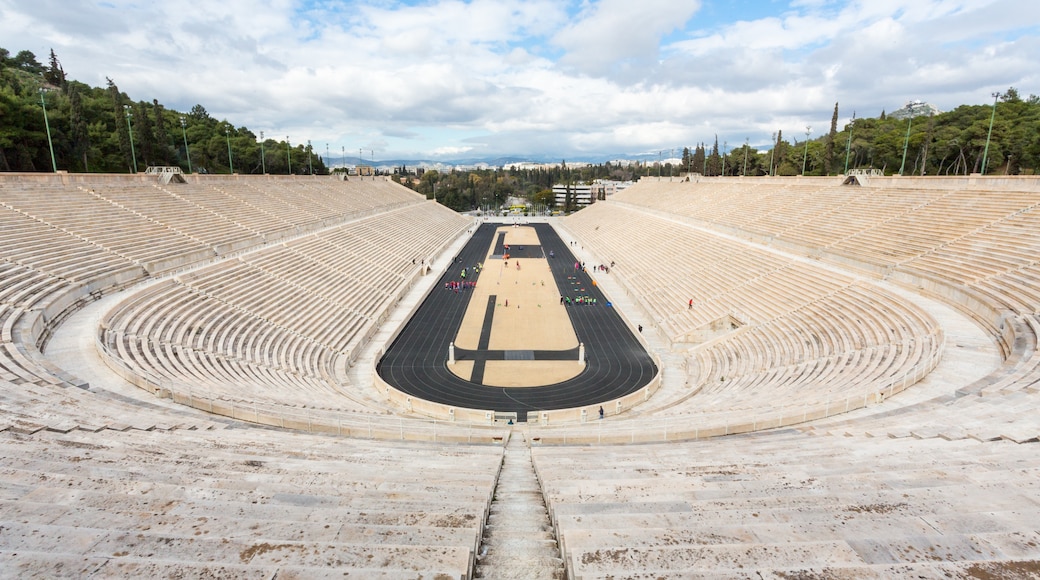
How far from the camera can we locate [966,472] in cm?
623

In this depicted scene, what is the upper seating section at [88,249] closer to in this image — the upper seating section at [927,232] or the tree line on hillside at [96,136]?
the tree line on hillside at [96,136]

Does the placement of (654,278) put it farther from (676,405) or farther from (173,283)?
(173,283)

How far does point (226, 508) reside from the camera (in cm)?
532

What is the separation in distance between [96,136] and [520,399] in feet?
170

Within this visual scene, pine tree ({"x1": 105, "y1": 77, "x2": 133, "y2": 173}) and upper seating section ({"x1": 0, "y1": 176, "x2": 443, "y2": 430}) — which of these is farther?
pine tree ({"x1": 105, "y1": 77, "x2": 133, "y2": 173})

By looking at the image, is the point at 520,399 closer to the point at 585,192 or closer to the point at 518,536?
the point at 518,536

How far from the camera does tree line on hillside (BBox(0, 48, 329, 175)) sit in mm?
36688

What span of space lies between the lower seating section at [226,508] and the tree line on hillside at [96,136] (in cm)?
2602

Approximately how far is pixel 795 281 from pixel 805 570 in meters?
20.6

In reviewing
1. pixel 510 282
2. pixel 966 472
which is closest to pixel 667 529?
pixel 966 472

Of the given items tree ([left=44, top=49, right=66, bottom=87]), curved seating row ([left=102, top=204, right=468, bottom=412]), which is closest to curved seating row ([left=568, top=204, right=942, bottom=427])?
curved seating row ([left=102, top=204, right=468, bottom=412])

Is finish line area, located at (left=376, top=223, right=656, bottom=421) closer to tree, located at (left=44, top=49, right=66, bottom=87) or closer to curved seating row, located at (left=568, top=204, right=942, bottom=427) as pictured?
curved seating row, located at (left=568, top=204, right=942, bottom=427)

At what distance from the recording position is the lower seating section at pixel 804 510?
430 cm

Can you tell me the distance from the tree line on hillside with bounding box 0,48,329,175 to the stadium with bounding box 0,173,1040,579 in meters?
14.0
